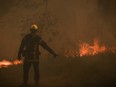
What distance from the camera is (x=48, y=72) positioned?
679 inches

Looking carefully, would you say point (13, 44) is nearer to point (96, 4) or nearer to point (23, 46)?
point (96, 4)

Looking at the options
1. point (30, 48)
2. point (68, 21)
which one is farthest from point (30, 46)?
point (68, 21)

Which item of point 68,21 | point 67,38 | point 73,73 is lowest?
point 73,73

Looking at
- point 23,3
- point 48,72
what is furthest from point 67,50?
point 23,3

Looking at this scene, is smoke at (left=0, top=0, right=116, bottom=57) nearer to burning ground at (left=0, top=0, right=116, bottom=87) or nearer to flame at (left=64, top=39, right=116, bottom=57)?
burning ground at (left=0, top=0, right=116, bottom=87)

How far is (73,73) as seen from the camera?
15.5 metres

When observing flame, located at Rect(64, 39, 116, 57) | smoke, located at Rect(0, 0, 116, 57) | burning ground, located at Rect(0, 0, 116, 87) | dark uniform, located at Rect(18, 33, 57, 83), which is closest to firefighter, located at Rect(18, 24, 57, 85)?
dark uniform, located at Rect(18, 33, 57, 83)

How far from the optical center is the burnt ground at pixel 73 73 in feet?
43.3

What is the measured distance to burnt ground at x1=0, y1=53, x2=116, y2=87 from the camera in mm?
13188

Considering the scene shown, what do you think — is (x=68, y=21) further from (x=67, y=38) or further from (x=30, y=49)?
(x=30, y=49)

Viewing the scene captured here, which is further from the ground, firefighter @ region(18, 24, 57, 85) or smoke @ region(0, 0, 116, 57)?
smoke @ region(0, 0, 116, 57)

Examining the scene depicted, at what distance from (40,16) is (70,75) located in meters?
10.2

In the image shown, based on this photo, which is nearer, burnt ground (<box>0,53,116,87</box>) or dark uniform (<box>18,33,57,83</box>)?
dark uniform (<box>18,33,57,83</box>)

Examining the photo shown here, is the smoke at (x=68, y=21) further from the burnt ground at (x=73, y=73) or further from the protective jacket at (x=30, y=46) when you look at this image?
the protective jacket at (x=30, y=46)
